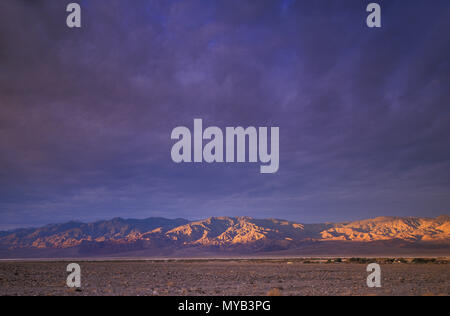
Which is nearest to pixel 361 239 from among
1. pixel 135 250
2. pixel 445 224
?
pixel 445 224

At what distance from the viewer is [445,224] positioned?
630 feet
